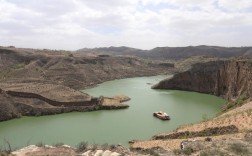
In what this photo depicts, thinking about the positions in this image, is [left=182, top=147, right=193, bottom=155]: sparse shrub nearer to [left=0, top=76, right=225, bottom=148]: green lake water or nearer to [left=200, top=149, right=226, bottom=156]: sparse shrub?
[left=200, top=149, right=226, bottom=156]: sparse shrub

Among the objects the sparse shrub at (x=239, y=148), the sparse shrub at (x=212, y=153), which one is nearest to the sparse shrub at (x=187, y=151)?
the sparse shrub at (x=212, y=153)

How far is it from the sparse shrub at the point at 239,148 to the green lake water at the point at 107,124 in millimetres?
12105

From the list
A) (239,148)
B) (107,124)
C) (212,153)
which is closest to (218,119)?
(107,124)

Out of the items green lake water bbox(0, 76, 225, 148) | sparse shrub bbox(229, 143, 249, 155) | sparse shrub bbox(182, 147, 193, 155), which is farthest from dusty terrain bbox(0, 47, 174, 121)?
sparse shrub bbox(229, 143, 249, 155)

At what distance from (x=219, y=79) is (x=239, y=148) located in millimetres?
45986

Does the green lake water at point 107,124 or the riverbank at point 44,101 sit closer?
the green lake water at point 107,124

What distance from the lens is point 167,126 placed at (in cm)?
3438

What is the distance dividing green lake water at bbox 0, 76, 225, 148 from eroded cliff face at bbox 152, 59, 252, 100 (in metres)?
3.94

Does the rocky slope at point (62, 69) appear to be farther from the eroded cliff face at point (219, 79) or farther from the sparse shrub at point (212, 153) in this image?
the sparse shrub at point (212, 153)

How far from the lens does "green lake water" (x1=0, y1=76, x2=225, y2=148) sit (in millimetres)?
30062

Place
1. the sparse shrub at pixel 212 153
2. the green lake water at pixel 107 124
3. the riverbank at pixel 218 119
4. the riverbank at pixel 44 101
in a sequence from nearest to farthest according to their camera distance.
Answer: the sparse shrub at pixel 212 153 → the riverbank at pixel 218 119 → the green lake water at pixel 107 124 → the riverbank at pixel 44 101

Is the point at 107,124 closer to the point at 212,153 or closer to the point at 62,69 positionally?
the point at 212,153

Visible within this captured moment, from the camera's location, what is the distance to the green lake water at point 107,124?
30062mm

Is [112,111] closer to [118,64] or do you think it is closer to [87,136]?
[87,136]
